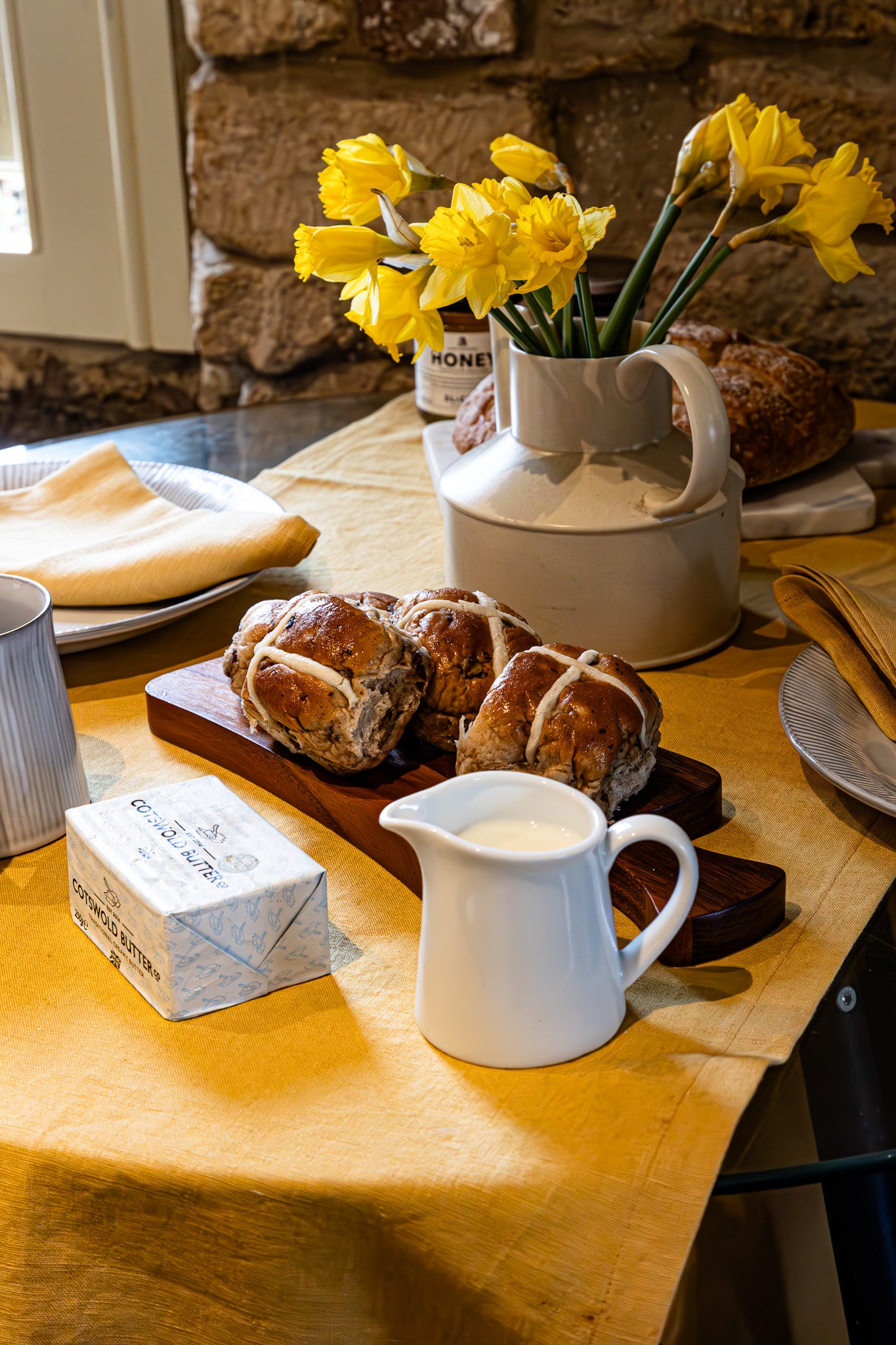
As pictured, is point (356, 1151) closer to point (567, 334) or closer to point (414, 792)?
point (414, 792)

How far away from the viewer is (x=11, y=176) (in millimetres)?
2004

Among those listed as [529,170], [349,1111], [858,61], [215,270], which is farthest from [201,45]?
[349,1111]

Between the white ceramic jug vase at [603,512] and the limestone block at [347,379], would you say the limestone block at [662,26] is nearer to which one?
the limestone block at [347,379]

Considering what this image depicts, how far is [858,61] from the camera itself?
4.96ft

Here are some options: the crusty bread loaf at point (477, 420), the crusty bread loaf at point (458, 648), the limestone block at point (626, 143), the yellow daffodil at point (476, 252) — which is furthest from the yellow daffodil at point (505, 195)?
the limestone block at point (626, 143)

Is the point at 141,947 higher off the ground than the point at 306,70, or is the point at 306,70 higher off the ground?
the point at 306,70

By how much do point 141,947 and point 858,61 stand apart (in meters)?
1.44

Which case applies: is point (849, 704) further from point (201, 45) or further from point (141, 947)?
point (201, 45)

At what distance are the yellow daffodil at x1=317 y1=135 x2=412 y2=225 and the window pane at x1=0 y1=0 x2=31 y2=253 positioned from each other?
53.2 inches

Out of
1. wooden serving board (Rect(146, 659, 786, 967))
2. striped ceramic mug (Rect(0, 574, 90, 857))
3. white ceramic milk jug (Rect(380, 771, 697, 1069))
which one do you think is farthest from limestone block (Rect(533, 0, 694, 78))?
white ceramic milk jug (Rect(380, 771, 697, 1069))

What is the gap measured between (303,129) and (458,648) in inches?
50.0

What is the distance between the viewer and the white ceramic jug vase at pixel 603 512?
0.86 m

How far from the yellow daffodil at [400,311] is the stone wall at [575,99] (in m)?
0.98

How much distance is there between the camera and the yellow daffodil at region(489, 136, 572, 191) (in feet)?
2.97
